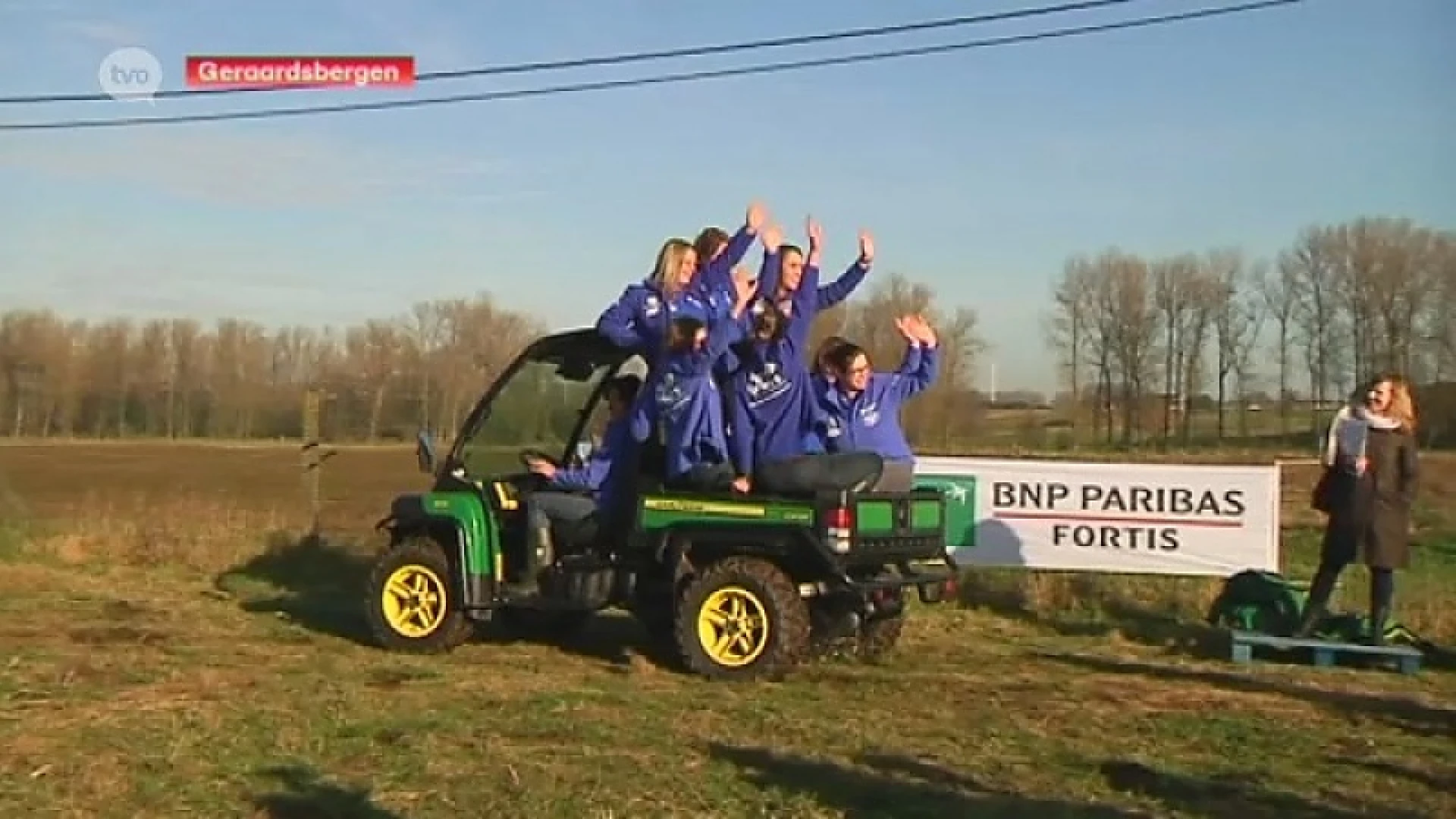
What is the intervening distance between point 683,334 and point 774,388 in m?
0.70

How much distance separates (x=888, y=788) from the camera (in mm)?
6520

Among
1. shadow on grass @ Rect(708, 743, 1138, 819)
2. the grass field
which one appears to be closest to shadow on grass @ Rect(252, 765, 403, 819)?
the grass field

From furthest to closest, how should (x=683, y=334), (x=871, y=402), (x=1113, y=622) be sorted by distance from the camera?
1. (x=1113, y=622)
2. (x=871, y=402)
3. (x=683, y=334)

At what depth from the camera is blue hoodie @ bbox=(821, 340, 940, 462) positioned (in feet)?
32.8

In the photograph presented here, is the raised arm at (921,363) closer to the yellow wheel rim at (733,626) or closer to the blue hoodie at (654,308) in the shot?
the blue hoodie at (654,308)

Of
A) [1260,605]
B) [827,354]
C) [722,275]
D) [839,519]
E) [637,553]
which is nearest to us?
[839,519]

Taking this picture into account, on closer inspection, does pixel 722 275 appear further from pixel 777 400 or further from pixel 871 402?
pixel 871 402

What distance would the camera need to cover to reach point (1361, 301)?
134ft

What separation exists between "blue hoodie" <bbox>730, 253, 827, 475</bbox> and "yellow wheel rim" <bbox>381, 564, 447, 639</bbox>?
2027 mm

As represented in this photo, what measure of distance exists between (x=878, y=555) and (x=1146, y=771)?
2566mm

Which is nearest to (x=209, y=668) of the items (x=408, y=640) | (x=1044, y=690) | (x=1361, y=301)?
(x=408, y=640)

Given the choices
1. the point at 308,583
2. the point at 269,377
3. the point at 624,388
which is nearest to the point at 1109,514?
the point at 624,388

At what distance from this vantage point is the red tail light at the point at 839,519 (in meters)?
8.99

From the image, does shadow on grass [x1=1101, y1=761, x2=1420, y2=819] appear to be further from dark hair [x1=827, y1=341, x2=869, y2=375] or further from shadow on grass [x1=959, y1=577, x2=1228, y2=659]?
shadow on grass [x1=959, y1=577, x2=1228, y2=659]
